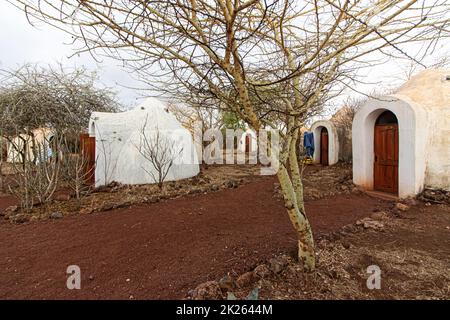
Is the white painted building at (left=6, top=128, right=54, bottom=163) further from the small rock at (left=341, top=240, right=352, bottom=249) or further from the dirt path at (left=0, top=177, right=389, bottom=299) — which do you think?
the small rock at (left=341, top=240, right=352, bottom=249)

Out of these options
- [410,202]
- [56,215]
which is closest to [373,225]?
[410,202]

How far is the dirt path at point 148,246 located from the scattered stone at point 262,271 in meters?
0.22

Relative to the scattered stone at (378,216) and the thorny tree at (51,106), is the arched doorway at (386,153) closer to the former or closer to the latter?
the scattered stone at (378,216)

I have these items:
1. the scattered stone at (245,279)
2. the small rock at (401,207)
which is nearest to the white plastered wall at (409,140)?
the small rock at (401,207)

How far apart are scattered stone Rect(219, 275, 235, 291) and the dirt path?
26cm

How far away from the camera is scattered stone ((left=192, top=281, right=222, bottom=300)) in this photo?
2.26 m

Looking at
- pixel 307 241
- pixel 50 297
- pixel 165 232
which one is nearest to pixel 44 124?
pixel 165 232

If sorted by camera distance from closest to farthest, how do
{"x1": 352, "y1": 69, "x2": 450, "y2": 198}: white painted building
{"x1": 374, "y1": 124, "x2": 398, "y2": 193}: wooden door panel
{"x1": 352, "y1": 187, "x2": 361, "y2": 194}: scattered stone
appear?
{"x1": 352, "y1": 69, "x2": 450, "y2": 198}: white painted building, {"x1": 374, "y1": 124, "x2": 398, "y2": 193}: wooden door panel, {"x1": 352, "y1": 187, "x2": 361, "y2": 194}: scattered stone

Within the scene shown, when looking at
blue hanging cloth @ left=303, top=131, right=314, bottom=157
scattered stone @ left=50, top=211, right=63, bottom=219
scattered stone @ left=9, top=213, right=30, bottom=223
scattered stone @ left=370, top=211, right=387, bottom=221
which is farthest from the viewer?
blue hanging cloth @ left=303, top=131, right=314, bottom=157

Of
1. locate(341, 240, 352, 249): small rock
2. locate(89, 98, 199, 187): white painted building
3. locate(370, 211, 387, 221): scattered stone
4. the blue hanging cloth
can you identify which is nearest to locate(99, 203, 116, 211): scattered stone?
locate(89, 98, 199, 187): white painted building

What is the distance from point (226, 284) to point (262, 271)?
49cm

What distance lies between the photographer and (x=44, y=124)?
29.3 feet

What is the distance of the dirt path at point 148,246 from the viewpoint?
264 centimetres

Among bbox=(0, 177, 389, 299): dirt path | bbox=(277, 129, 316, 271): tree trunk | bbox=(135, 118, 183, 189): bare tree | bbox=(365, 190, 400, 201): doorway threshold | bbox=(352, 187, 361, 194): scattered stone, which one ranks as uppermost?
bbox=(135, 118, 183, 189): bare tree
